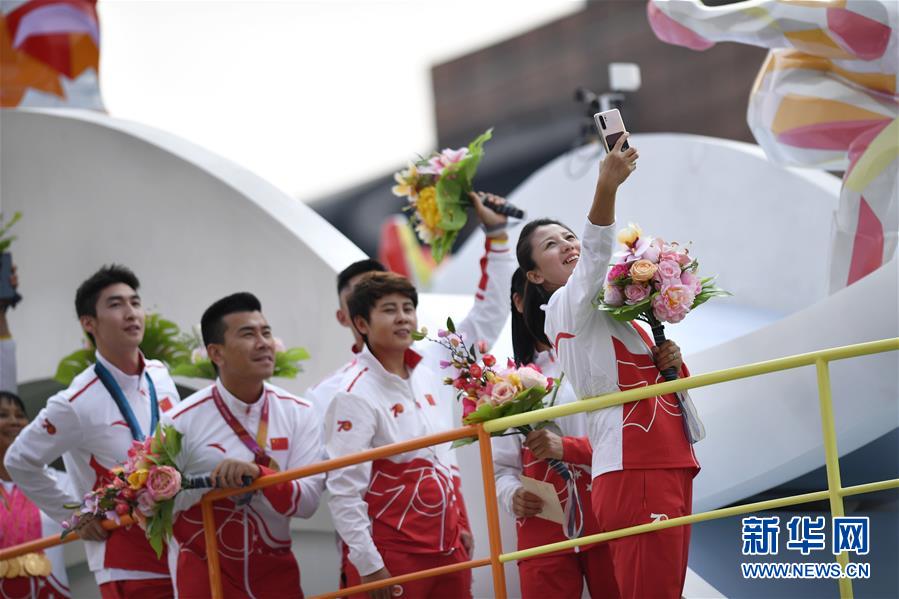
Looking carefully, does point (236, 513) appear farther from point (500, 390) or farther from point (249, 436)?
point (500, 390)

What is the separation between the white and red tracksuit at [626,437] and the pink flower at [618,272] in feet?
0.16

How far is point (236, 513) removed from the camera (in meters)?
4.42

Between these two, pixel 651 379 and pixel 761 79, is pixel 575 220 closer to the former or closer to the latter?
pixel 761 79

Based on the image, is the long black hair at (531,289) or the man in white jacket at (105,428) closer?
the long black hair at (531,289)

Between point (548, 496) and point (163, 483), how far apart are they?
130 centimetres

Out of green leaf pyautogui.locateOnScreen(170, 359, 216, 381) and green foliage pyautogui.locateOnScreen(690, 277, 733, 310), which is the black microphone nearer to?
A: green foliage pyautogui.locateOnScreen(690, 277, 733, 310)

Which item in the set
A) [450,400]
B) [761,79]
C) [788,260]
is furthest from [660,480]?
[788,260]

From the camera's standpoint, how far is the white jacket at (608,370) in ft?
11.6

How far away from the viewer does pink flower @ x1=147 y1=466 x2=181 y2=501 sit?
4.14 meters

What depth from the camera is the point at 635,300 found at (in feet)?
11.6

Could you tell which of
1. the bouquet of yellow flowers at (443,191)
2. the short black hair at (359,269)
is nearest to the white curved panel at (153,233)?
the short black hair at (359,269)

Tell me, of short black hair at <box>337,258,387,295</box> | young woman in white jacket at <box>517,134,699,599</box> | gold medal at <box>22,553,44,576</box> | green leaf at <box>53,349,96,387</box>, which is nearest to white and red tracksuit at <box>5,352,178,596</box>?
gold medal at <box>22,553,44,576</box>

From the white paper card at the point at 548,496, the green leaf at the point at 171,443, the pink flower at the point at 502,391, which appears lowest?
the white paper card at the point at 548,496

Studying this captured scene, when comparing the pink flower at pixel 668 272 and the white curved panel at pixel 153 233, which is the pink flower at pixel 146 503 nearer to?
the pink flower at pixel 668 272
